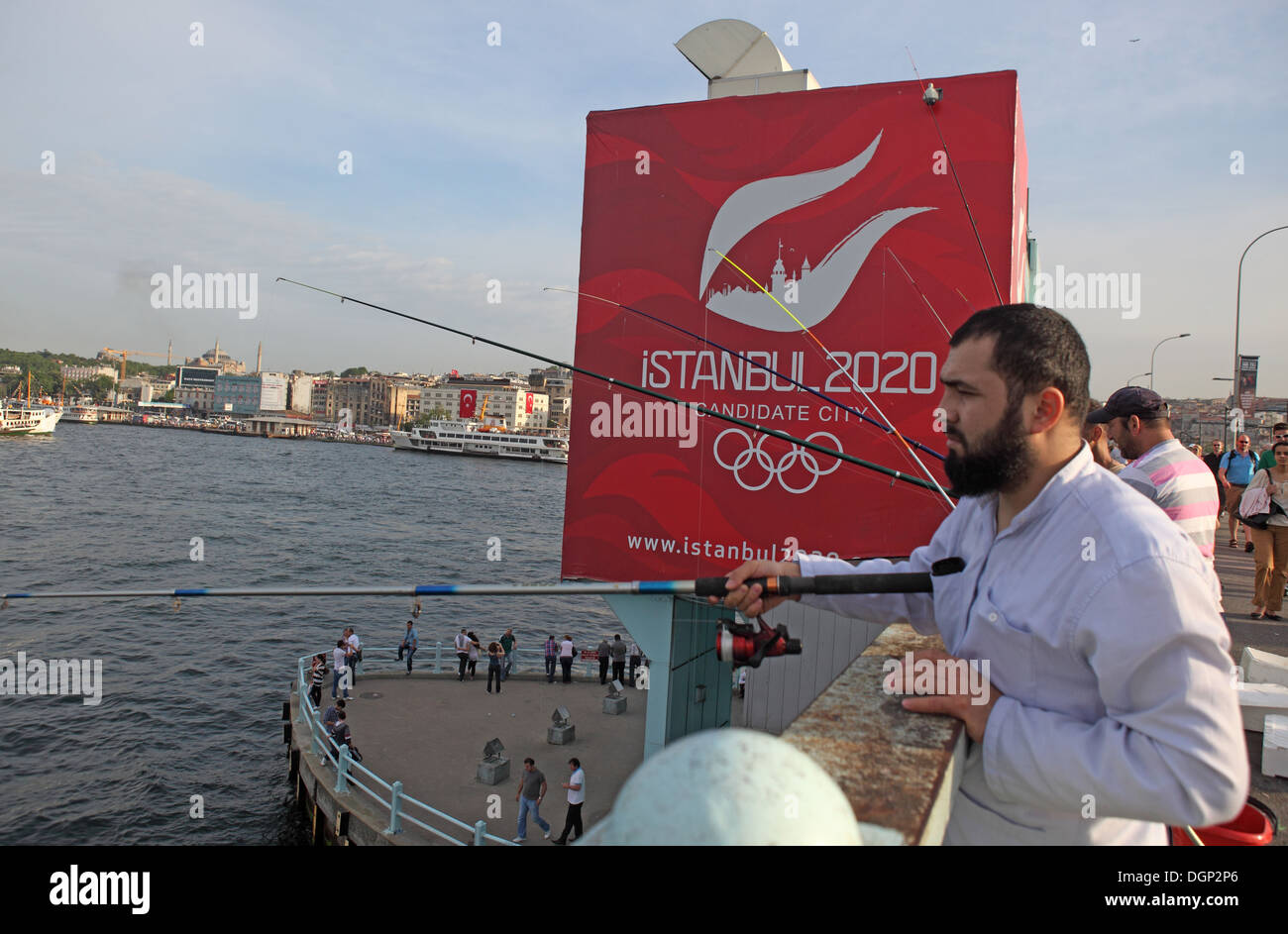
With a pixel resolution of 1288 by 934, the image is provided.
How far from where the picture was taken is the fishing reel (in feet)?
8.68

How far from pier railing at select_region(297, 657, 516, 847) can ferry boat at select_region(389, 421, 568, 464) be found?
105760 mm

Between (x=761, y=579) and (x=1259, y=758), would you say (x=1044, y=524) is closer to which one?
(x=761, y=579)

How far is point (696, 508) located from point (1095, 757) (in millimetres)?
8688

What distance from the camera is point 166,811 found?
56.2ft

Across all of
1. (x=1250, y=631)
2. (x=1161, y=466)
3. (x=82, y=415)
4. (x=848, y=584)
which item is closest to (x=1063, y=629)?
(x=848, y=584)

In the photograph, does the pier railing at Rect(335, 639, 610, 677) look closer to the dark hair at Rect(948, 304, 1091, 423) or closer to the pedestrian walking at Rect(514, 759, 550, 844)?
the pedestrian walking at Rect(514, 759, 550, 844)

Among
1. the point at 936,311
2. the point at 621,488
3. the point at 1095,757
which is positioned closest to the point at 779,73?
the point at 936,311

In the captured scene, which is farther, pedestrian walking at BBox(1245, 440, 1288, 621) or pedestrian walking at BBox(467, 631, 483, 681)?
pedestrian walking at BBox(467, 631, 483, 681)

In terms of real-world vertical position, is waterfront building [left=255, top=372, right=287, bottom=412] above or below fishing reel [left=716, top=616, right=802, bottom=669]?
above

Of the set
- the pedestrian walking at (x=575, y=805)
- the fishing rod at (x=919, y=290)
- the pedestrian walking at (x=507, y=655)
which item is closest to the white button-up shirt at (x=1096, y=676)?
the fishing rod at (x=919, y=290)

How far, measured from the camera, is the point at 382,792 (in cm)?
1325

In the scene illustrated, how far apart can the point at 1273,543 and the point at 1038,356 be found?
29.5ft

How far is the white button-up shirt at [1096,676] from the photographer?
1.54 metres

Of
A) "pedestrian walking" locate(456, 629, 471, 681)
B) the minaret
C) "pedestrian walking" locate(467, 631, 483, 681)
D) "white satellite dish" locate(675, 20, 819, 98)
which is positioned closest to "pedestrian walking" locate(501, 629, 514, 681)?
"pedestrian walking" locate(467, 631, 483, 681)
